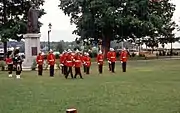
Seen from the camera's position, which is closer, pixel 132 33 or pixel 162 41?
pixel 132 33

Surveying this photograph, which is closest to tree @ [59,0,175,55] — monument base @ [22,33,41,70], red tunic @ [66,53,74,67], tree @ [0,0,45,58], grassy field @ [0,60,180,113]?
tree @ [0,0,45,58]

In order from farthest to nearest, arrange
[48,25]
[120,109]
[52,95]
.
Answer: [48,25] < [52,95] < [120,109]

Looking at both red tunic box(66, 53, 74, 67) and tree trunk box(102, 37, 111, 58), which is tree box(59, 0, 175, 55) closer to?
tree trunk box(102, 37, 111, 58)

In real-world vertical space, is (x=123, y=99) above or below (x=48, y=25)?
below

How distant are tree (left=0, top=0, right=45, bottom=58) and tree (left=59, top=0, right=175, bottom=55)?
554cm

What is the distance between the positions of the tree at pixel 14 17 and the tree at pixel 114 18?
554cm

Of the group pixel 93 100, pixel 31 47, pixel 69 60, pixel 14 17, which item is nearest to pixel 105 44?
pixel 14 17

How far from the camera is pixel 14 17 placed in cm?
6856

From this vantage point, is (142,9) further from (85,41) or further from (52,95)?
(52,95)

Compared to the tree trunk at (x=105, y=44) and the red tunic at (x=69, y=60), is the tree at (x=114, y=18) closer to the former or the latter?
the tree trunk at (x=105, y=44)

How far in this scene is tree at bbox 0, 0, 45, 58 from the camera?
64.8 meters

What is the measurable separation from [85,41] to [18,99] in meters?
53.9

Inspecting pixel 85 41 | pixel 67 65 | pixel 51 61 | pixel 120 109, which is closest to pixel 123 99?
pixel 120 109

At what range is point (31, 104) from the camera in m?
15.0
